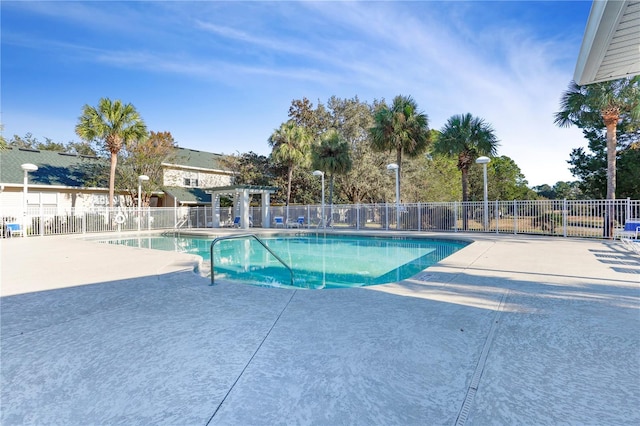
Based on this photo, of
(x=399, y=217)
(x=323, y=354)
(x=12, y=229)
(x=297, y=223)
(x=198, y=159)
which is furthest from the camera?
(x=198, y=159)

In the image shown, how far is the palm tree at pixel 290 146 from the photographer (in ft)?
84.3

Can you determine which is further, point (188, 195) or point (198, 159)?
point (198, 159)

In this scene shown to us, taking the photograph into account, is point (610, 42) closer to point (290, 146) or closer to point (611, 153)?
point (611, 153)

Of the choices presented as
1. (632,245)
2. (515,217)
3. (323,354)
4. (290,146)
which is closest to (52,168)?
(290,146)

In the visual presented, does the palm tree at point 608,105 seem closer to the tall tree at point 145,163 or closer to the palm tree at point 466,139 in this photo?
the palm tree at point 466,139

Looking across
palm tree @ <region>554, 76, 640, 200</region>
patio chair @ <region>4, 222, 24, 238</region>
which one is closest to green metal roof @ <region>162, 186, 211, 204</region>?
patio chair @ <region>4, 222, 24, 238</region>

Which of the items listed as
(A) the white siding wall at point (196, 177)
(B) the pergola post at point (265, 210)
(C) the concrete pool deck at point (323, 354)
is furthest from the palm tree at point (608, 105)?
(A) the white siding wall at point (196, 177)

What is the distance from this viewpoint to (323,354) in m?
2.90

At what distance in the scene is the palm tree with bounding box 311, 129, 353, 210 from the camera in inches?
912

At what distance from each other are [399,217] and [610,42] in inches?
623

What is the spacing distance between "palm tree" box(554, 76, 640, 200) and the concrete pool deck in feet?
38.0

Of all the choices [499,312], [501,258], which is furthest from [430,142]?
[499,312]

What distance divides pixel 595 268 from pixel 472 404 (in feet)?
21.5

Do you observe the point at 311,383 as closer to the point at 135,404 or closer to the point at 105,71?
the point at 135,404
